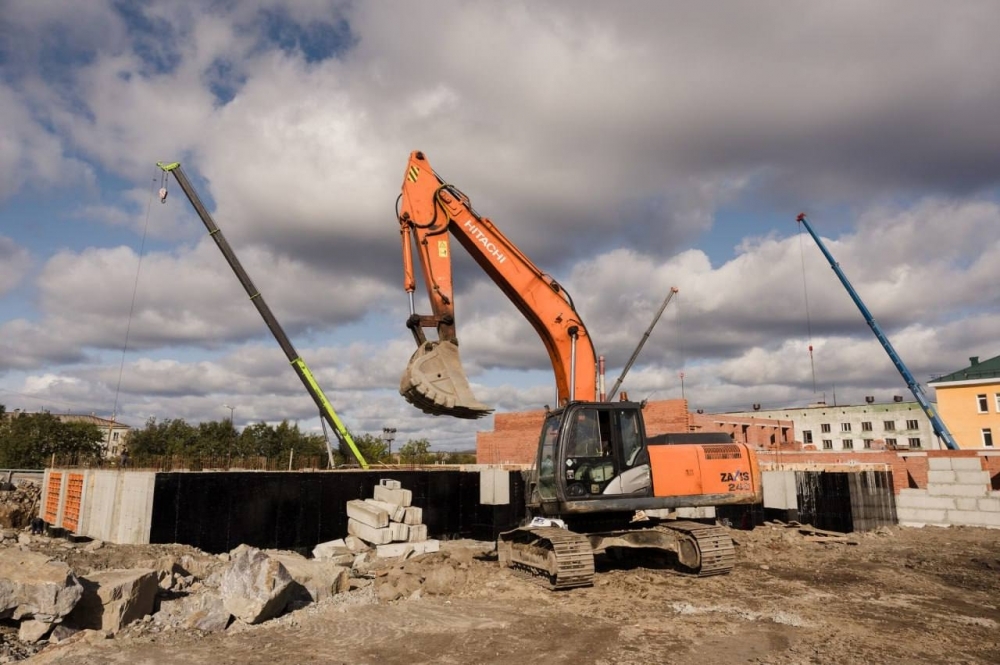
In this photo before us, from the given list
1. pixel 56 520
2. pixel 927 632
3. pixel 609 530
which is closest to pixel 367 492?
→ pixel 609 530

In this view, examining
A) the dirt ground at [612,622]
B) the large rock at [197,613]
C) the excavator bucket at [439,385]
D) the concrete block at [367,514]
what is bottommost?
the dirt ground at [612,622]

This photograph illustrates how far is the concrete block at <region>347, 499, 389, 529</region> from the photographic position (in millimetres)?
12930

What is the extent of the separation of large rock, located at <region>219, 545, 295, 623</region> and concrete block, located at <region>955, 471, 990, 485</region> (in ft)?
63.8

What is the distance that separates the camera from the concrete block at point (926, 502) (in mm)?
19191

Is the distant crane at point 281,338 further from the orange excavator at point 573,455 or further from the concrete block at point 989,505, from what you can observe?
the concrete block at point 989,505

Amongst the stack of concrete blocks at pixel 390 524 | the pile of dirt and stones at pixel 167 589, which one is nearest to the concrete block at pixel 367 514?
the stack of concrete blocks at pixel 390 524

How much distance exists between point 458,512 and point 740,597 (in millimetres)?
8079

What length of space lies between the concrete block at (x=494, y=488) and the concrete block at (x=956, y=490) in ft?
43.6

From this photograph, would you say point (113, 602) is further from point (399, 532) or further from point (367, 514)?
point (399, 532)

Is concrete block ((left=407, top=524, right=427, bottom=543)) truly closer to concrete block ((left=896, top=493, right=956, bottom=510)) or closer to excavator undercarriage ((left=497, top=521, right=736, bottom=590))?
excavator undercarriage ((left=497, top=521, right=736, bottom=590))

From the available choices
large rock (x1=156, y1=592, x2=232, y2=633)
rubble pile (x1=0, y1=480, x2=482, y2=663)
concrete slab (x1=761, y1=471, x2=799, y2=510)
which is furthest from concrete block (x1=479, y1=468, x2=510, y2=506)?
large rock (x1=156, y1=592, x2=232, y2=633)

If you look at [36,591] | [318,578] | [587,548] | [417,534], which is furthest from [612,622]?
[417,534]

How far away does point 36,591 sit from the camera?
690 cm

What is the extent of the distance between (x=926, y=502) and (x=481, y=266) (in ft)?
53.7
